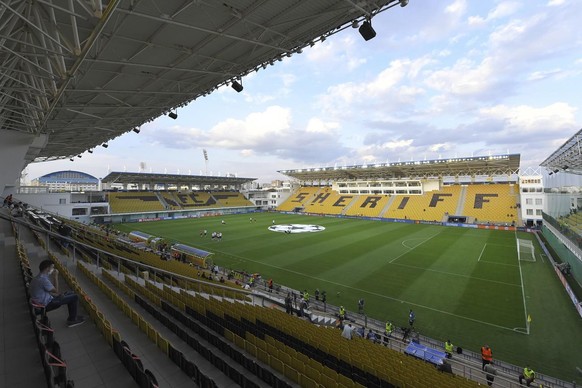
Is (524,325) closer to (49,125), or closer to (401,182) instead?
(49,125)

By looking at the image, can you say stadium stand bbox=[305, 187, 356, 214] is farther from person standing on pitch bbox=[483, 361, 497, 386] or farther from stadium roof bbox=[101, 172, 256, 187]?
person standing on pitch bbox=[483, 361, 497, 386]

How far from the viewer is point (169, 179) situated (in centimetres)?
6456

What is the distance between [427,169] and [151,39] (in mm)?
58007

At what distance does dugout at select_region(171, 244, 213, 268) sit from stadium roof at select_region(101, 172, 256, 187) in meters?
37.7

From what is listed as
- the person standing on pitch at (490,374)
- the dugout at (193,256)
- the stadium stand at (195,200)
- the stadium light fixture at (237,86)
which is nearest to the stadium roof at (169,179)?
the stadium stand at (195,200)

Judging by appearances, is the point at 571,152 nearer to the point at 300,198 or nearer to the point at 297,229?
the point at 297,229

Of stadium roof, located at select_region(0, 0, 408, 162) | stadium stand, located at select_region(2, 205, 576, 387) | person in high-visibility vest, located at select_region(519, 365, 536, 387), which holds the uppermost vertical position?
stadium roof, located at select_region(0, 0, 408, 162)

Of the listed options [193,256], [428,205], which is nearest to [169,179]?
[193,256]

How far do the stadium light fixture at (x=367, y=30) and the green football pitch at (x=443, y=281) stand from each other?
1279cm

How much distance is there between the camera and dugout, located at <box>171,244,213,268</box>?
22484mm

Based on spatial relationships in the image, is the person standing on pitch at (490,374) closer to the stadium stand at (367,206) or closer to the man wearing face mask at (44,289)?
the man wearing face mask at (44,289)

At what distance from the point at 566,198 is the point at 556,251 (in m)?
Answer: 5.97

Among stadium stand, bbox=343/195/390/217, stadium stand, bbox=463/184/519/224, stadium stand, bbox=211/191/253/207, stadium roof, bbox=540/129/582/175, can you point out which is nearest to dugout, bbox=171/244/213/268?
stadium roof, bbox=540/129/582/175

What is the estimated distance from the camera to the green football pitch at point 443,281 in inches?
501
